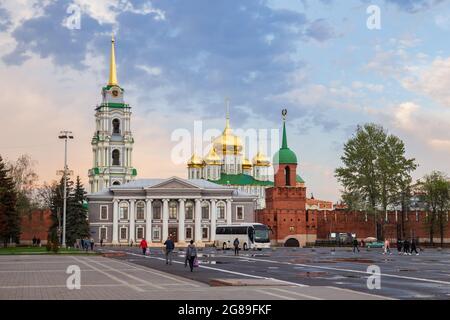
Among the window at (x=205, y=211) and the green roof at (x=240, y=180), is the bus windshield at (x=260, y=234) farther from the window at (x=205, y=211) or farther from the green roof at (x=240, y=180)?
the green roof at (x=240, y=180)

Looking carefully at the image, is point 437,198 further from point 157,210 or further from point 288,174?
point 157,210

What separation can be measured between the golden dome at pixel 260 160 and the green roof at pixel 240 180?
6.06 metres

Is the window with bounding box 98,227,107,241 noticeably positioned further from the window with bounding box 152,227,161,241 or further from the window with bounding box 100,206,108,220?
the window with bounding box 152,227,161,241

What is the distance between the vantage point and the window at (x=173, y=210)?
4235 inches

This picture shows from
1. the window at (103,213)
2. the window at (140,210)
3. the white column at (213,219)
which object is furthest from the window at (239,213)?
the window at (103,213)

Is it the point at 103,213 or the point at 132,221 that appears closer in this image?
the point at 132,221

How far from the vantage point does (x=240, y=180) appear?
15300 cm

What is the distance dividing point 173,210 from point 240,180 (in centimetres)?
4649

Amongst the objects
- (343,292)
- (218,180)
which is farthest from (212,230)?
(343,292)

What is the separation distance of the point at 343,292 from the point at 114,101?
111053 millimetres

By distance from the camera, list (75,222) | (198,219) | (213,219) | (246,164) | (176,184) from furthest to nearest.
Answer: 1. (246,164)
2. (213,219)
3. (198,219)
4. (176,184)
5. (75,222)

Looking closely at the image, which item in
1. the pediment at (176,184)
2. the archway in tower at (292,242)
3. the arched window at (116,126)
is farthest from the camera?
the arched window at (116,126)

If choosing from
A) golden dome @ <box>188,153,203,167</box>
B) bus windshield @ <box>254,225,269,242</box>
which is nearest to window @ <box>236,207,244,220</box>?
bus windshield @ <box>254,225,269,242</box>

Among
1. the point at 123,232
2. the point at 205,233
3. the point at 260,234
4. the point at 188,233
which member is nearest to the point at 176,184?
the point at 188,233
